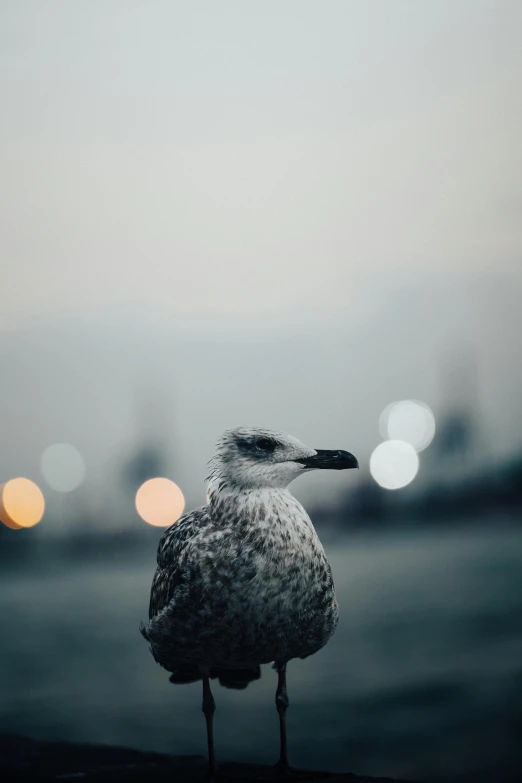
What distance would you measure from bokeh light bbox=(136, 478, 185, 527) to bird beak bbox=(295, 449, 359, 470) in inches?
30.7

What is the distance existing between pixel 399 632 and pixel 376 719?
31cm

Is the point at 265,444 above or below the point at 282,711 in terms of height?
above

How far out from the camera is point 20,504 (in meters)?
2.77

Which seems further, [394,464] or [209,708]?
[394,464]

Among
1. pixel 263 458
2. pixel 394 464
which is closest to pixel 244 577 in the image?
pixel 263 458

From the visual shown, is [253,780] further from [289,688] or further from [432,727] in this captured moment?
[432,727]

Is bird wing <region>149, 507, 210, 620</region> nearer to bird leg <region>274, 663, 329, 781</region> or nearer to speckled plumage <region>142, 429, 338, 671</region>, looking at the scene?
speckled plumage <region>142, 429, 338, 671</region>

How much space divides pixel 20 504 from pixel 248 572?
122 cm

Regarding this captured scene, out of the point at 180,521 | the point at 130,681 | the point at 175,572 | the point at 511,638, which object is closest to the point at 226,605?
the point at 175,572

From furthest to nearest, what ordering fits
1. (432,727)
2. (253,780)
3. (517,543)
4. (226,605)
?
(517,543)
(432,727)
(253,780)
(226,605)

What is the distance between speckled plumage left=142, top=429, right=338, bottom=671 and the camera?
1.99 meters

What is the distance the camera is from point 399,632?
255cm

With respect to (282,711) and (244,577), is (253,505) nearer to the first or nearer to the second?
(244,577)

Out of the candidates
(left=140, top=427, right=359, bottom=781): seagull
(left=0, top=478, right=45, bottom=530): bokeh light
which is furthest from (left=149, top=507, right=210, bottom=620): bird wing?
(left=0, top=478, right=45, bottom=530): bokeh light
